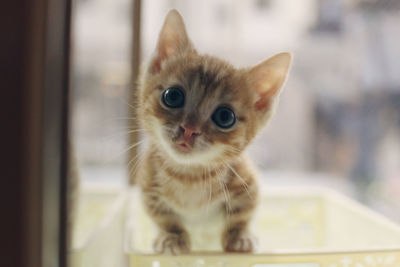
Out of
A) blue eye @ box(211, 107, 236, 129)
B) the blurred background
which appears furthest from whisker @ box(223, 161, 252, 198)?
the blurred background

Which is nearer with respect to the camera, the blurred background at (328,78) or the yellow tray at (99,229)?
the yellow tray at (99,229)

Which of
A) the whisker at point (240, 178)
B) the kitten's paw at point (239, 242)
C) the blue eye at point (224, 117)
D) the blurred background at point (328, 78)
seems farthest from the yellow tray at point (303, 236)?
the blurred background at point (328, 78)

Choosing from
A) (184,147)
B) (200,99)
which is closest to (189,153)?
(184,147)

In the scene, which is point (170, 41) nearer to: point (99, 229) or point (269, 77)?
point (269, 77)

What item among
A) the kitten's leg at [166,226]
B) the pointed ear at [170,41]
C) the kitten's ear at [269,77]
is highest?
the pointed ear at [170,41]

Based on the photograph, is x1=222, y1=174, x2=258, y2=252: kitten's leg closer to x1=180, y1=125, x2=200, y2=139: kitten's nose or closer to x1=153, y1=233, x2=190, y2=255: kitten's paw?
x1=153, y1=233, x2=190, y2=255: kitten's paw

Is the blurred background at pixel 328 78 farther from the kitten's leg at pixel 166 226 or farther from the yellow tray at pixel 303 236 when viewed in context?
the kitten's leg at pixel 166 226
